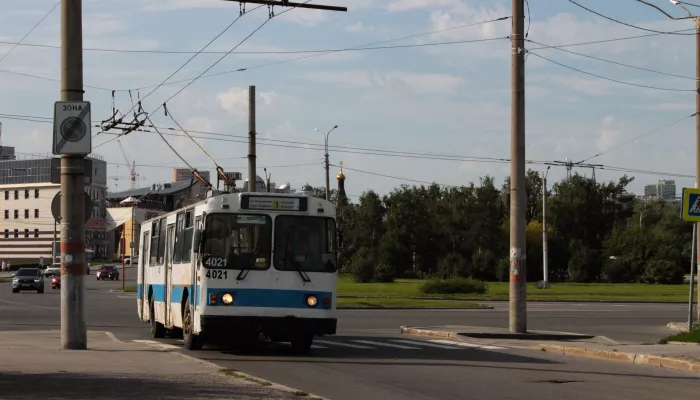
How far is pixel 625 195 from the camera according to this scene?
11800 cm

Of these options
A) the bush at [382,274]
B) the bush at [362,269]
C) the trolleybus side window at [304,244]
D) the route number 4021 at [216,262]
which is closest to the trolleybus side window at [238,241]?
the route number 4021 at [216,262]

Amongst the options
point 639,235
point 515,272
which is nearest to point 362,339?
point 515,272

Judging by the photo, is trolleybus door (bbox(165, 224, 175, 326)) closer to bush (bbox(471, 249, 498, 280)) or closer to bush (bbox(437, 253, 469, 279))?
bush (bbox(437, 253, 469, 279))

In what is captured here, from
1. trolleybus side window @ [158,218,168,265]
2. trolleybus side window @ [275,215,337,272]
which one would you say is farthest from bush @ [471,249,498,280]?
trolleybus side window @ [275,215,337,272]

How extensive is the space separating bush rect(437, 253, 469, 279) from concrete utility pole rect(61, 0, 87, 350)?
3051 inches

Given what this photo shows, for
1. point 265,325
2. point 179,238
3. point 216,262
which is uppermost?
point 179,238

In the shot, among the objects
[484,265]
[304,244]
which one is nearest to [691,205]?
[304,244]

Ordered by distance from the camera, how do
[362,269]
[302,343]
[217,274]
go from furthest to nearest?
[362,269]
[302,343]
[217,274]

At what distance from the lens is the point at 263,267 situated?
18078mm

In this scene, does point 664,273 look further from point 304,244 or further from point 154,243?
point 304,244

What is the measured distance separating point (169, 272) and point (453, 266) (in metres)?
76.2

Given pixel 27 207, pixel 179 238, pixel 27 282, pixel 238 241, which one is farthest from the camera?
pixel 27 207

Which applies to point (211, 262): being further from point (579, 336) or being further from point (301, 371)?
point (579, 336)

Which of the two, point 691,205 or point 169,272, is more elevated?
point 691,205
